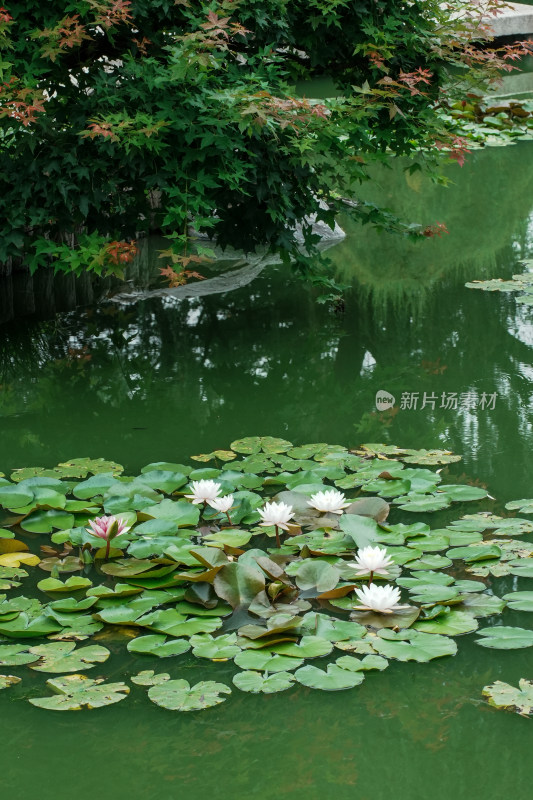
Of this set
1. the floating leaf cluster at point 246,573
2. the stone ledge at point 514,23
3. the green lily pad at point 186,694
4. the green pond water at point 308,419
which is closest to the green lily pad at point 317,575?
the floating leaf cluster at point 246,573

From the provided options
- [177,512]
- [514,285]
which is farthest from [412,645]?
[514,285]

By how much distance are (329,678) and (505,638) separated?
1.44 ft

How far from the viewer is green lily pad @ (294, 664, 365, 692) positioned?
2.08 meters

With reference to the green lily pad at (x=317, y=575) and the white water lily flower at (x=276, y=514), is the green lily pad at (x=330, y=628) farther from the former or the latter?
the white water lily flower at (x=276, y=514)

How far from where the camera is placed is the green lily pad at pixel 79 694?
2.04 meters

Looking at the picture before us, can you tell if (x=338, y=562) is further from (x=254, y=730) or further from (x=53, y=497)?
(x=53, y=497)

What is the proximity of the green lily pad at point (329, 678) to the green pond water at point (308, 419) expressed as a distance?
2 cm

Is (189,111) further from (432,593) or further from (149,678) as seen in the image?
(149,678)

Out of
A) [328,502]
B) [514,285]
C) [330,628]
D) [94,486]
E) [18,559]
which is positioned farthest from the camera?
[514,285]

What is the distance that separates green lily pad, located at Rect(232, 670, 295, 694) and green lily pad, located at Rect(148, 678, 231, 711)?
3cm

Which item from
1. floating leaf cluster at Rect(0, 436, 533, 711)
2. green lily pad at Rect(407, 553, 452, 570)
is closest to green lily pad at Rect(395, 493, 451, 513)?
floating leaf cluster at Rect(0, 436, 533, 711)

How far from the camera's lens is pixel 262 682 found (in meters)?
2.09

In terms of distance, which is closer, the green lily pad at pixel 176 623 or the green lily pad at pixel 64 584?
the green lily pad at pixel 176 623

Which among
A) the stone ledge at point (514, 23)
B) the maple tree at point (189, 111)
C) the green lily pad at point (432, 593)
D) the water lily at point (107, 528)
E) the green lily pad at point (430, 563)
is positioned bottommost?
the green lily pad at point (432, 593)
